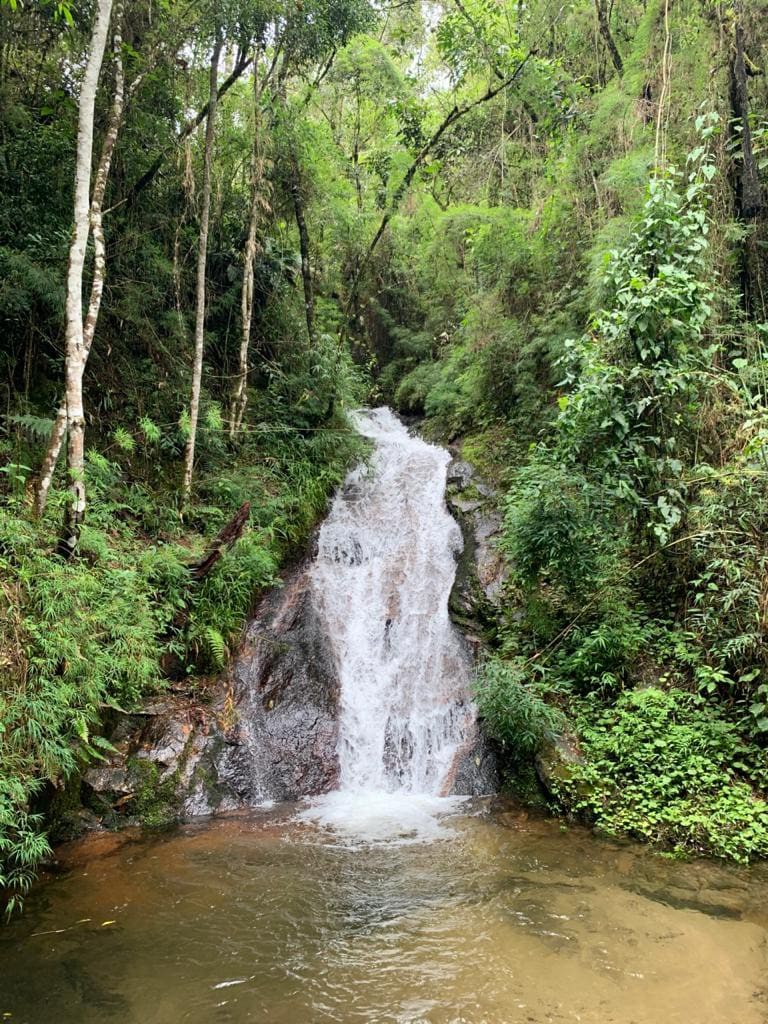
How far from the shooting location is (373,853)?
616 cm

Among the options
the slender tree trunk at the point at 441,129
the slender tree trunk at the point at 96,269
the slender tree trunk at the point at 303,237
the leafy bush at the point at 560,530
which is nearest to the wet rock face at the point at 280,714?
the leafy bush at the point at 560,530

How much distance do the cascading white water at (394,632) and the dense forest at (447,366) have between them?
2.68ft

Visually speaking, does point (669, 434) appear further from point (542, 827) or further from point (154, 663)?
point (154, 663)

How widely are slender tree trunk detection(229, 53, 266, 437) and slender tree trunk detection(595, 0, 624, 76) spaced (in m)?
6.83

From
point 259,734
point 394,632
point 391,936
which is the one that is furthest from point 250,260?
point 391,936

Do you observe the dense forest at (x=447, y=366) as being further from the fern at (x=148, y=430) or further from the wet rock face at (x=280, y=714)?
the wet rock face at (x=280, y=714)

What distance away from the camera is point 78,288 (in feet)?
23.0

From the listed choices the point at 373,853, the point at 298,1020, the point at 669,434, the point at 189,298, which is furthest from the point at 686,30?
the point at 298,1020

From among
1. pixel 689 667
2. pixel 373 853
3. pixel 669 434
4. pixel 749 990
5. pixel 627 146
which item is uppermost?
pixel 627 146

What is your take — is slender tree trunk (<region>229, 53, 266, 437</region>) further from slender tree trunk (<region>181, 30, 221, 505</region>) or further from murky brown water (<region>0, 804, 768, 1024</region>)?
murky brown water (<region>0, 804, 768, 1024</region>)

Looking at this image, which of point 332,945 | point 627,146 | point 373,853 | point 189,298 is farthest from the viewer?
point 189,298

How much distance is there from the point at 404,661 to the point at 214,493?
173 inches

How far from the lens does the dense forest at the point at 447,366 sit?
6.59 m

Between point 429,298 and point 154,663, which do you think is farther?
point 429,298
